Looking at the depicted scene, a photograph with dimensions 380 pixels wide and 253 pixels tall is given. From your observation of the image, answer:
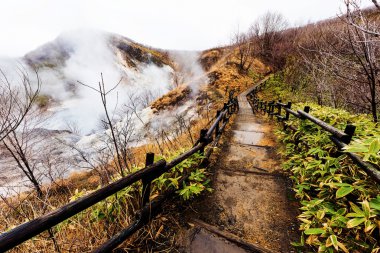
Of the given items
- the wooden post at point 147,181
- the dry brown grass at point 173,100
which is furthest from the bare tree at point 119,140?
the dry brown grass at point 173,100

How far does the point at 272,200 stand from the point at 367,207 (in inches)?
65.8

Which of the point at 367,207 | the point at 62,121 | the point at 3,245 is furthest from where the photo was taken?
the point at 62,121

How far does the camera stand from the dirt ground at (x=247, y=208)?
2.50m

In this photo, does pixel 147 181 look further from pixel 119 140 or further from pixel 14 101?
pixel 14 101

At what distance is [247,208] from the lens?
3115mm

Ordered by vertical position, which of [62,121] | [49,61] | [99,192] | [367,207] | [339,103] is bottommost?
[62,121]

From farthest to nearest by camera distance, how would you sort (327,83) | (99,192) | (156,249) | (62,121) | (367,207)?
1. (62,121)
2. (327,83)
3. (156,249)
4. (99,192)
5. (367,207)

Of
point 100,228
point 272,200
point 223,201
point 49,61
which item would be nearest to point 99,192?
point 100,228

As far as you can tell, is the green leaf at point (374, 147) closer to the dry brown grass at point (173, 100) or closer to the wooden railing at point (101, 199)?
the wooden railing at point (101, 199)

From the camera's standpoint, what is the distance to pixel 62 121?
167 ft

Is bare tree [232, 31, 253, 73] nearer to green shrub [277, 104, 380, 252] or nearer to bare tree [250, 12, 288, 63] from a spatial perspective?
bare tree [250, 12, 288, 63]

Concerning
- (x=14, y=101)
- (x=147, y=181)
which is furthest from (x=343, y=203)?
(x=14, y=101)

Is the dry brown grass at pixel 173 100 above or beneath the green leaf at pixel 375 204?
beneath

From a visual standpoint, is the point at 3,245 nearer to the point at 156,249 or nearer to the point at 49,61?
the point at 156,249
